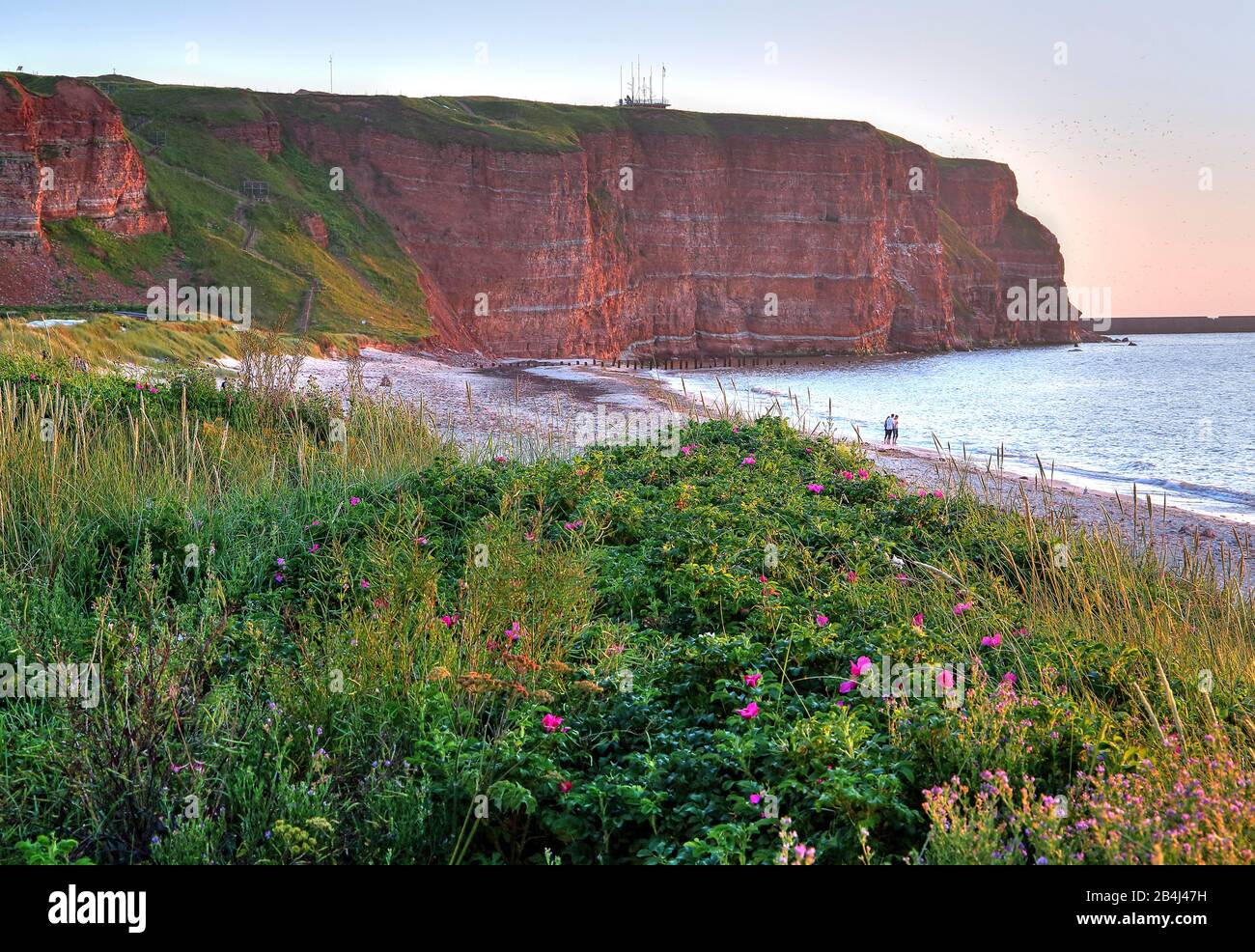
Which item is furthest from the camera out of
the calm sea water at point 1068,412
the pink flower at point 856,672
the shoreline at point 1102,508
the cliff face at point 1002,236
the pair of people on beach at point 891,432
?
the cliff face at point 1002,236

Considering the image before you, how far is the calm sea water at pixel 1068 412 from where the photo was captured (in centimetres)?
2675

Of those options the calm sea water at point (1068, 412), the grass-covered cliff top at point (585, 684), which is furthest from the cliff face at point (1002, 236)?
the grass-covered cliff top at point (585, 684)

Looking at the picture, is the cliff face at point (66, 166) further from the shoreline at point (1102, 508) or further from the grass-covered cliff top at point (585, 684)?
the grass-covered cliff top at point (585, 684)

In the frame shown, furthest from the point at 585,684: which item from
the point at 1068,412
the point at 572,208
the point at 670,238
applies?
the point at 670,238

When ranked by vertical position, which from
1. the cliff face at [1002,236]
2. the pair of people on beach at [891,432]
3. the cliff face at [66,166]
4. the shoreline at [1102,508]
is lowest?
the shoreline at [1102,508]

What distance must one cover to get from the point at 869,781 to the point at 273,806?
2452 mm

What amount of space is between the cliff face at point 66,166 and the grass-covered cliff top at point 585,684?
44929 mm

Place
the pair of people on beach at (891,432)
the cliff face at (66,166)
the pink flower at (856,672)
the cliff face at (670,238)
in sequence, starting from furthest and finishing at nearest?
the cliff face at (670,238), the cliff face at (66,166), the pair of people on beach at (891,432), the pink flower at (856,672)

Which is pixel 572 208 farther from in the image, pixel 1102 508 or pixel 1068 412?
pixel 1102 508

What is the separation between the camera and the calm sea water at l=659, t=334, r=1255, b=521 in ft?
87.8

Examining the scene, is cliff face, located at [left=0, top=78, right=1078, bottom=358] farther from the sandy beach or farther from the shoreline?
the shoreline

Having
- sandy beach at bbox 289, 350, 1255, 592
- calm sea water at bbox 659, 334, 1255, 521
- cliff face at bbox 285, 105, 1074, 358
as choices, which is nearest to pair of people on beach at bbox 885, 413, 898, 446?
sandy beach at bbox 289, 350, 1255, 592

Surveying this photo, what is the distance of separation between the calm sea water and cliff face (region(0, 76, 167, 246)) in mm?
31118
